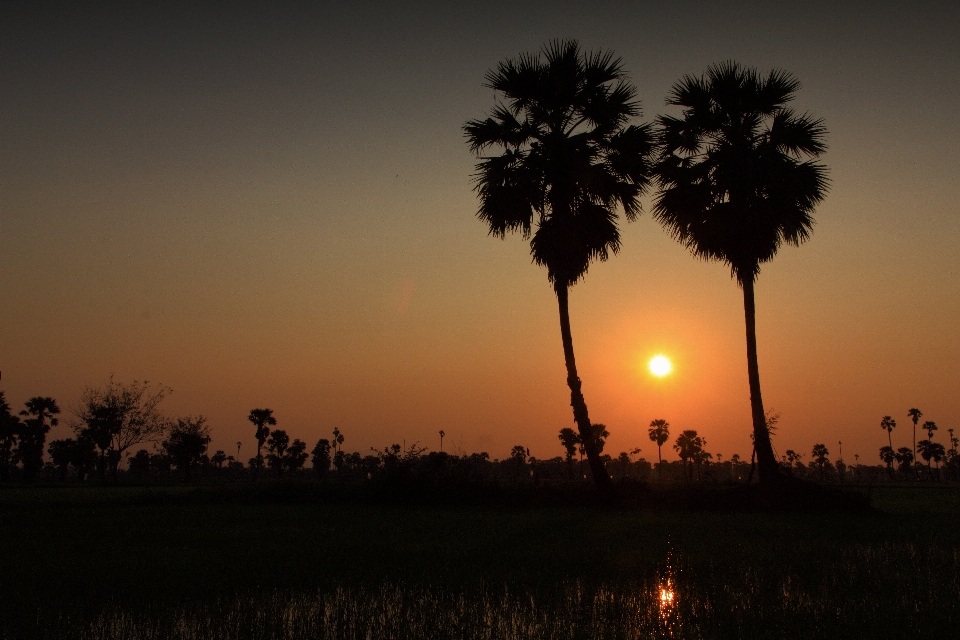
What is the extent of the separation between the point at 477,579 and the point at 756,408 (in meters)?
21.8

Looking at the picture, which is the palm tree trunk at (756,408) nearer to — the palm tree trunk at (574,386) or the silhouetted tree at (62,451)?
the palm tree trunk at (574,386)

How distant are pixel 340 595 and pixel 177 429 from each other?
105382 millimetres

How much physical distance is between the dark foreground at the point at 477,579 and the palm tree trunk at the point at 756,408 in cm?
743

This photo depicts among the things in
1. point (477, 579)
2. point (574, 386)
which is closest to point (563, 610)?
point (477, 579)

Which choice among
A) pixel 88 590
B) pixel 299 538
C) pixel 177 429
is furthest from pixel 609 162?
pixel 177 429

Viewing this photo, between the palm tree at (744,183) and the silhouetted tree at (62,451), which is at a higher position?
the palm tree at (744,183)

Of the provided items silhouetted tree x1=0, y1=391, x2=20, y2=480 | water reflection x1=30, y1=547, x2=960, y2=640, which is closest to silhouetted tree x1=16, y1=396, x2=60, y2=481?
silhouetted tree x1=0, y1=391, x2=20, y2=480

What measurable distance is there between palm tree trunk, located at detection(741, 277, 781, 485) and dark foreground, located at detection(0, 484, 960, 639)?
7.43 meters

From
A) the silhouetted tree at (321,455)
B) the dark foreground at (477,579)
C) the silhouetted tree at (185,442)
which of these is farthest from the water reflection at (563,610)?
the silhouetted tree at (321,455)

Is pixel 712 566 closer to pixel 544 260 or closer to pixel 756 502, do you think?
pixel 756 502

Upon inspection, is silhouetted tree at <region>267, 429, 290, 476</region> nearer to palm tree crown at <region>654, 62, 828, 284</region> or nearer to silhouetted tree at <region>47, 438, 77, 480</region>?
silhouetted tree at <region>47, 438, 77, 480</region>

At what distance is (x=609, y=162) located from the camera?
Answer: 3303cm

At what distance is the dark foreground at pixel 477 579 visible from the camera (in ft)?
28.1

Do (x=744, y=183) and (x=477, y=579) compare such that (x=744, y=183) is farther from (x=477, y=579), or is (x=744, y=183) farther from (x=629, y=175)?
(x=477, y=579)
